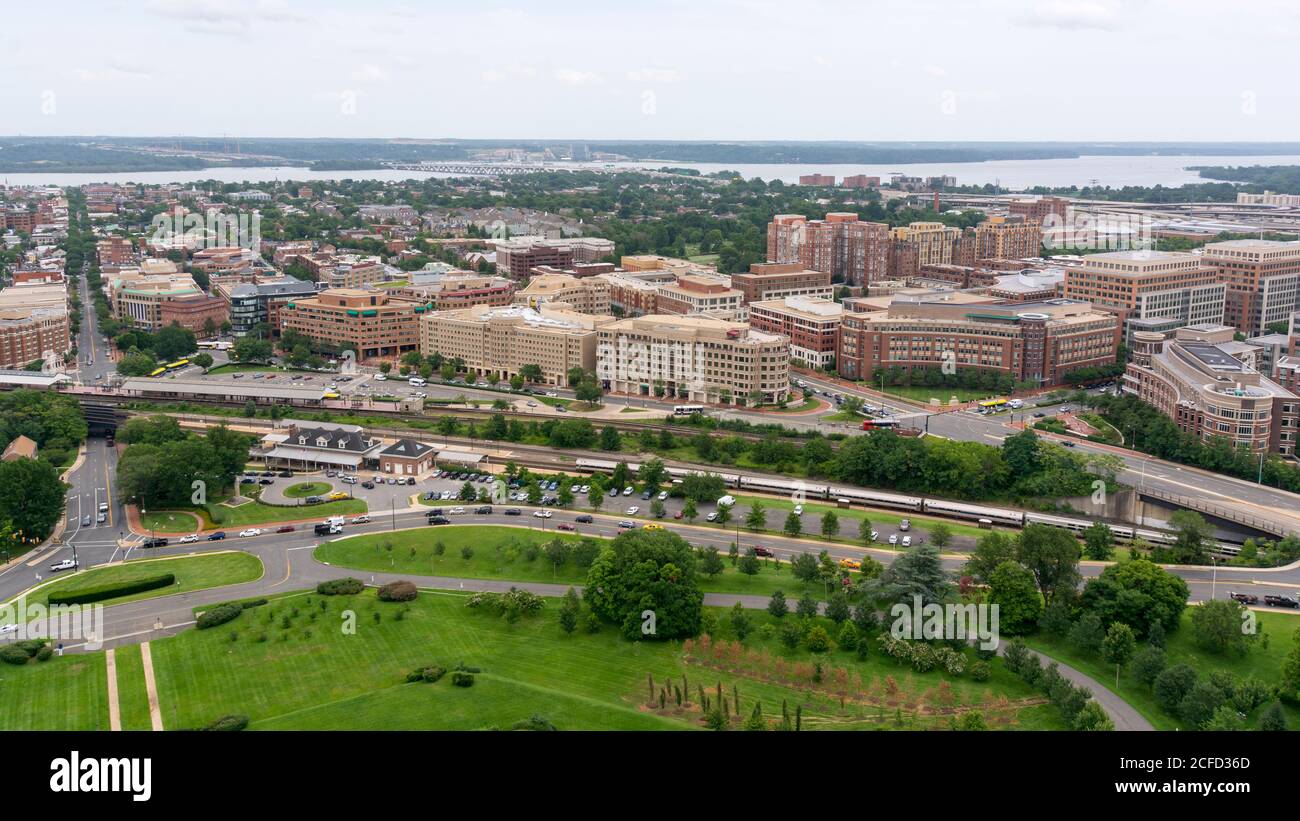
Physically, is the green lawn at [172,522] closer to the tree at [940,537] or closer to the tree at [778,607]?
the tree at [778,607]

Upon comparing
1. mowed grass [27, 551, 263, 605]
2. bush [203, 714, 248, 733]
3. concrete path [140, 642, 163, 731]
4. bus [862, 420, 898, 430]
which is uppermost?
bus [862, 420, 898, 430]

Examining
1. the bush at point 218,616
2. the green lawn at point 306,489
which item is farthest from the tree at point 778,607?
the green lawn at point 306,489

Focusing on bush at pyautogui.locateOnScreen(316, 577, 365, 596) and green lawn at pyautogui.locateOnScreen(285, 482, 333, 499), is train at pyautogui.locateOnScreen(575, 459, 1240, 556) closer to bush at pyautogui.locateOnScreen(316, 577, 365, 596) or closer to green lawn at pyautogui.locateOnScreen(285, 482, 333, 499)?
green lawn at pyautogui.locateOnScreen(285, 482, 333, 499)

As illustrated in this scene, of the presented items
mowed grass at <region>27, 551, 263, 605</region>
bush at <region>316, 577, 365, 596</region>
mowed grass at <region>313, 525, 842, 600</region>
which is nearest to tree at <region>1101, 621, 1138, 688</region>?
mowed grass at <region>313, 525, 842, 600</region>

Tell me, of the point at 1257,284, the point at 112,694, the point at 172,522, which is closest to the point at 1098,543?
the point at 112,694

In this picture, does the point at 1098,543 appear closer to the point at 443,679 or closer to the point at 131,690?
the point at 443,679

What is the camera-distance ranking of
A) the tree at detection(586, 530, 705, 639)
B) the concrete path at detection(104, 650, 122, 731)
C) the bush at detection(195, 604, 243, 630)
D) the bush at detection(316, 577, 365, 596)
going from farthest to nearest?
1. the bush at detection(316, 577, 365, 596)
2. the bush at detection(195, 604, 243, 630)
3. the tree at detection(586, 530, 705, 639)
4. the concrete path at detection(104, 650, 122, 731)
